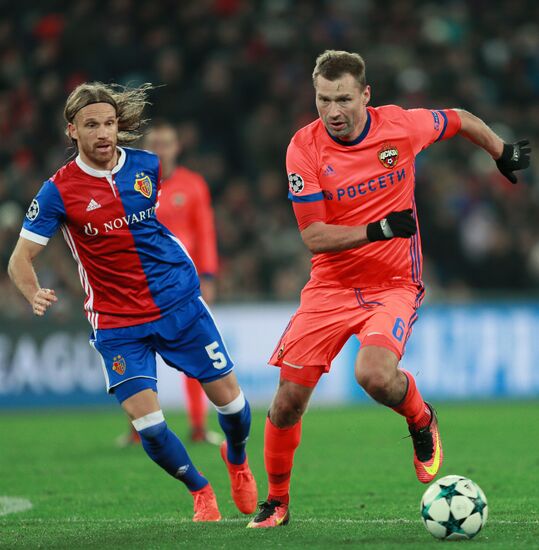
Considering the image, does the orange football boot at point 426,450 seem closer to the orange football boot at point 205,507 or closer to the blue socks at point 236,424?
the blue socks at point 236,424

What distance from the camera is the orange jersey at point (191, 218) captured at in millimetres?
10273

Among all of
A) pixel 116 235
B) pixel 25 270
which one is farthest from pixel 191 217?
pixel 25 270

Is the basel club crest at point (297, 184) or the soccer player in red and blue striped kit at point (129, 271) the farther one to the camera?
the soccer player in red and blue striped kit at point (129, 271)

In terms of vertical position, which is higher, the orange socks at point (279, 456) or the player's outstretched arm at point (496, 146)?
the player's outstretched arm at point (496, 146)

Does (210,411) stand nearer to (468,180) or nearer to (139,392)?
(468,180)

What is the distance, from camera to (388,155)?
6.50 metres

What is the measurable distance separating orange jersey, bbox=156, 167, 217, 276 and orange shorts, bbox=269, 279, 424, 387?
3.72 meters

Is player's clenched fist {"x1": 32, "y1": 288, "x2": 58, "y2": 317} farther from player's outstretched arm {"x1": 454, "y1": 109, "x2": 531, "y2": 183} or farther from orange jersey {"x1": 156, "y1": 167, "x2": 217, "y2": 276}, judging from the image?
orange jersey {"x1": 156, "y1": 167, "x2": 217, "y2": 276}

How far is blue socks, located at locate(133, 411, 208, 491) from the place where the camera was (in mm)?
6426

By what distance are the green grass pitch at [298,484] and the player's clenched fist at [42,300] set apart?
115cm

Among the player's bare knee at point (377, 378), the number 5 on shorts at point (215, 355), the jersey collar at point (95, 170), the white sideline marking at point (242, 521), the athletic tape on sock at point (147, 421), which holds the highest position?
A: the jersey collar at point (95, 170)

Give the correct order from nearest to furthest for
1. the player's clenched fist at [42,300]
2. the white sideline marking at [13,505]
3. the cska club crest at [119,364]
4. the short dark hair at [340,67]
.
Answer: the player's clenched fist at [42,300] < the short dark hair at [340,67] < the cska club crest at [119,364] < the white sideline marking at [13,505]

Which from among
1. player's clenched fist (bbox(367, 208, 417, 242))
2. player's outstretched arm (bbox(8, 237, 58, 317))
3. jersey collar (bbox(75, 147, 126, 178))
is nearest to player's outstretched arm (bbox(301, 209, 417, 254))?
player's clenched fist (bbox(367, 208, 417, 242))

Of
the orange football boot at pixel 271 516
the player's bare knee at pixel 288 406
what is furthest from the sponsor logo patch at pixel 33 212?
the orange football boot at pixel 271 516
